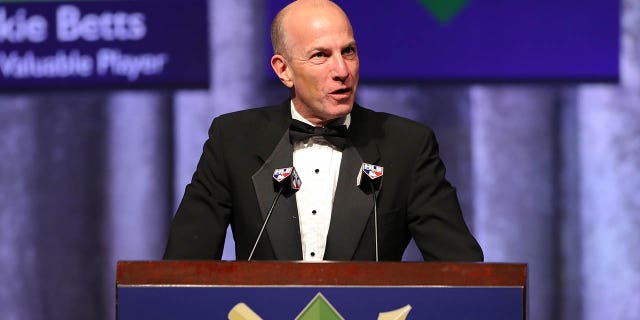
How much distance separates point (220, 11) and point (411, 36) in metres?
0.75

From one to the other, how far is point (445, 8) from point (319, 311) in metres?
2.38

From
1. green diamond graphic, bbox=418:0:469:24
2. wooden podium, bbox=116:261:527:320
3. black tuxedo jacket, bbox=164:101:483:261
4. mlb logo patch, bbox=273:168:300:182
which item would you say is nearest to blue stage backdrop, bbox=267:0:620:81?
green diamond graphic, bbox=418:0:469:24

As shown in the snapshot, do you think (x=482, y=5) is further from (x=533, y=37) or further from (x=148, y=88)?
(x=148, y=88)

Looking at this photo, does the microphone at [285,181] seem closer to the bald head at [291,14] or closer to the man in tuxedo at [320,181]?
the man in tuxedo at [320,181]

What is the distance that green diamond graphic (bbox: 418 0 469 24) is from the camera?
3939 millimetres

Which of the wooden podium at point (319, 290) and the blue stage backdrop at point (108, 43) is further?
the blue stage backdrop at point (108, 43)

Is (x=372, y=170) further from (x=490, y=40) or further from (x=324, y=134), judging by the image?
(x=490, y=40)

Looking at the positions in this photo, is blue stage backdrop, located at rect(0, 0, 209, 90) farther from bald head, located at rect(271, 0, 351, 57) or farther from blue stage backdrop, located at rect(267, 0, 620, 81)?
bald head, located at rect(271, 0, 351, 57)

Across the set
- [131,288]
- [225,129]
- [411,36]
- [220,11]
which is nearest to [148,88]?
[220,11]

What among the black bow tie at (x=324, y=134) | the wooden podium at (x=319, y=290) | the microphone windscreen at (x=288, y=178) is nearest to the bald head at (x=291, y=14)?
the black bow tie at (x=324, y=134)

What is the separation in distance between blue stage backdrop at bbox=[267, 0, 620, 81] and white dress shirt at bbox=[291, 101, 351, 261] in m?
1.59

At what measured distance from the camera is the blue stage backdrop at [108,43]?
4004mm

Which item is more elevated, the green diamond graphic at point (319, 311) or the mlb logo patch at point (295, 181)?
the mlb logo patch at point (295, 181)

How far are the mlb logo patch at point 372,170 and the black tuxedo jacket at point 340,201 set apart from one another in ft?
0.13
